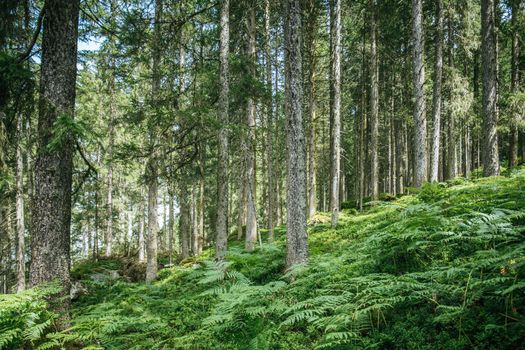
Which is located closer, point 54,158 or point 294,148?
point 54,158

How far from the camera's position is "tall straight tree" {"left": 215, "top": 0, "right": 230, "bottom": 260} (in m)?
10.1

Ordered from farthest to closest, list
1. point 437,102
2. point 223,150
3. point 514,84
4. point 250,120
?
point 514,84 → point 250,120 → point 437,102 → point 223,150

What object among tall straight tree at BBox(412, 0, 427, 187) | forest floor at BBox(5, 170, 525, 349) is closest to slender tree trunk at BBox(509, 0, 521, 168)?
tall straight tree at BBox(412, 0, 427, 187)

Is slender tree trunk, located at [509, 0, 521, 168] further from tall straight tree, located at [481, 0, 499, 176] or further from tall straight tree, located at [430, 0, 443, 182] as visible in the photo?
tall straight tree, located at [481, 0, 499, 176]

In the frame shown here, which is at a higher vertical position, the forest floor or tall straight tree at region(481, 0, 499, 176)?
tall straight tree at region(481, 0, 499, 176)

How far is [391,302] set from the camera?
3623mm

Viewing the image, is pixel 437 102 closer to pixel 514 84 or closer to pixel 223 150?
pixel 514 84

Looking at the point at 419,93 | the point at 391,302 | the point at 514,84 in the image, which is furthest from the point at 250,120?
the point at 514,84

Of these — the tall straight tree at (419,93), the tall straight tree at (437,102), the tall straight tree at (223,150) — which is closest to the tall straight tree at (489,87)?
the tall straight tree at (419,93)

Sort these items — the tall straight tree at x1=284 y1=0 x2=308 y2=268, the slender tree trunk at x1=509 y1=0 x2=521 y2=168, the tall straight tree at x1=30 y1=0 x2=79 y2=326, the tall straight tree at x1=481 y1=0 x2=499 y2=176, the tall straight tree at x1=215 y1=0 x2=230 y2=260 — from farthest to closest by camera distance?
the slender tree trunk at x1=509 y1=0 x2=521 y2=168
the tall straight tree at x1=481 y1=0 x2=499 y2=176
the tall straight tree at x1=215 y1=0 x2=230 y2=260
the tall straight tree at x1=284 y1=0 x2=308 y2=268
the tall straight tree at x1=30 y1=0 x2=79 y2=326

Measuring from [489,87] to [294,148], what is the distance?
8.73m

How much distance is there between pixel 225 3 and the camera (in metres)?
10.3

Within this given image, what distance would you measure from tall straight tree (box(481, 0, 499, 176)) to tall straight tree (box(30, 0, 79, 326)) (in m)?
12.1

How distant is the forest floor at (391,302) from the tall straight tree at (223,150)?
3.18 meters
